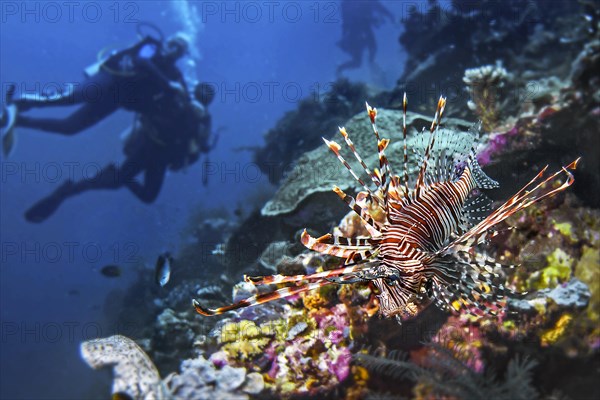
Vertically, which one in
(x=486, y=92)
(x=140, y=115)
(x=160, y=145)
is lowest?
(x=486, y=92)

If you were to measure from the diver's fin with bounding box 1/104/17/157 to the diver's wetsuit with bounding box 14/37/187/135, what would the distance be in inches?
7.8

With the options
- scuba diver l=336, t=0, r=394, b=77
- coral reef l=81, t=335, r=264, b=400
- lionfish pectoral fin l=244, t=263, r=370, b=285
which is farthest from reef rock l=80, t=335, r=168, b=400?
scuba diver l=336, t=0, r=394, b=77

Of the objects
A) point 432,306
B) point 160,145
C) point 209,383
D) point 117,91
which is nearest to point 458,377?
point 432,306

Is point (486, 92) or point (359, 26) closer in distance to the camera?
point (486, 92)

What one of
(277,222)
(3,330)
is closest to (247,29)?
(3,330)

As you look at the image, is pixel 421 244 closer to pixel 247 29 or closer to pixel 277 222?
pixel 277 222

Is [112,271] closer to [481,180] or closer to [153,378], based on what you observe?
[153,378]

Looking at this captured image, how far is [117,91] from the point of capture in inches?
406

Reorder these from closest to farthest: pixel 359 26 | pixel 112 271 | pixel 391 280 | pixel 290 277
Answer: pixel 290 277 → pixel 391 280 → pixel 112 271 → pixel 359 26

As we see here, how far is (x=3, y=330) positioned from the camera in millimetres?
38344

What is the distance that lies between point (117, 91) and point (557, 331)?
1081cm

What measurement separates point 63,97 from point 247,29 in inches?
3058

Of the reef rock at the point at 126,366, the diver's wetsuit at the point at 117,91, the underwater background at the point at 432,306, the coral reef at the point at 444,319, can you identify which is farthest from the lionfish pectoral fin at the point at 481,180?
the diver's wetsuit at the point at 117,91

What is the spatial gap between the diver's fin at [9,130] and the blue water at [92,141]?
21035 mm
